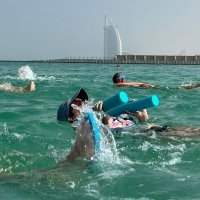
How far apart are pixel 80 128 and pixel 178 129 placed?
3940mm

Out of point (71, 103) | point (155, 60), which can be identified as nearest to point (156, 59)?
point (155, 60)

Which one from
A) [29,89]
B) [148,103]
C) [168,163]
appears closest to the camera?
[168,163]

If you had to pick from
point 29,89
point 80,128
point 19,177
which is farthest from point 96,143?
point 29,89

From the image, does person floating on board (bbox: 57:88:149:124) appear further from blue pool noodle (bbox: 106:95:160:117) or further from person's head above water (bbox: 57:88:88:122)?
blue pool noodle (bbox: 106:95:160:117)

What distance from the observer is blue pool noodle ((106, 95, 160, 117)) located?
9.11 metres

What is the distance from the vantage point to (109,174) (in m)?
7.57

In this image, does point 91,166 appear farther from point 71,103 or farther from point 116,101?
point 71,103

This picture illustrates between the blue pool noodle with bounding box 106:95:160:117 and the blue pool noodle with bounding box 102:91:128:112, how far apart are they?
2.8 inches

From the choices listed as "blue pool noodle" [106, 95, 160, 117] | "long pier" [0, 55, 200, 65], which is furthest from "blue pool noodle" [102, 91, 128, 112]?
"long pier" [0, 55, 200, 65]

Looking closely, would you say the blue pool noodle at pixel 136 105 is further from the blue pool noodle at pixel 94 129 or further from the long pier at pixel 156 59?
the long pier at pixel 156 59

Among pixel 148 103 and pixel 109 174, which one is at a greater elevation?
pixel 148 103

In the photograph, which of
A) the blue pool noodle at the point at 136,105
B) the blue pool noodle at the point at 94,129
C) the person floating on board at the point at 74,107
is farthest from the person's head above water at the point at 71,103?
the blue pool noodle at the point at 94,129

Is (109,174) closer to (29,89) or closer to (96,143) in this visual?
(96,143)

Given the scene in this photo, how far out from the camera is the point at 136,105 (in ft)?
30.4
